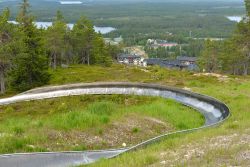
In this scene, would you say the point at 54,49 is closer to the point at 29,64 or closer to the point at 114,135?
the point at 29,64

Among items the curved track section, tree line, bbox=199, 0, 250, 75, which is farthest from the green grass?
tree line, bbox=199, 0, 250, 75

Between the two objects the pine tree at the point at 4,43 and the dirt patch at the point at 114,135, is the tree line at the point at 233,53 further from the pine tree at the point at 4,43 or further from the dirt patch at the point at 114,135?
the dirt patch at the point at 114,135

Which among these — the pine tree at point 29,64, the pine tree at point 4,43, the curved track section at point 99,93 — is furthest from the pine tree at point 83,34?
the curved track section at point 99,93

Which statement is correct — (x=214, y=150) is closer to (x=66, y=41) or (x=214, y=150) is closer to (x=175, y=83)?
(x=175, y=83)

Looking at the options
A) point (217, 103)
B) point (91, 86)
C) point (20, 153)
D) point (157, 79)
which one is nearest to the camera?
point (20, 153)

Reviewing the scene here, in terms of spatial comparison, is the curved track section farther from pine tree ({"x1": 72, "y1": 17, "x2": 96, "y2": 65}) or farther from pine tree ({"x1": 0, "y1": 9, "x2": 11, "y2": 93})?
pine tree ({"x1": 72, "y1": 17, "x2": 96, "y2": 65})

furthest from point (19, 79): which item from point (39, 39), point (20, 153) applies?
point (20, 153)
